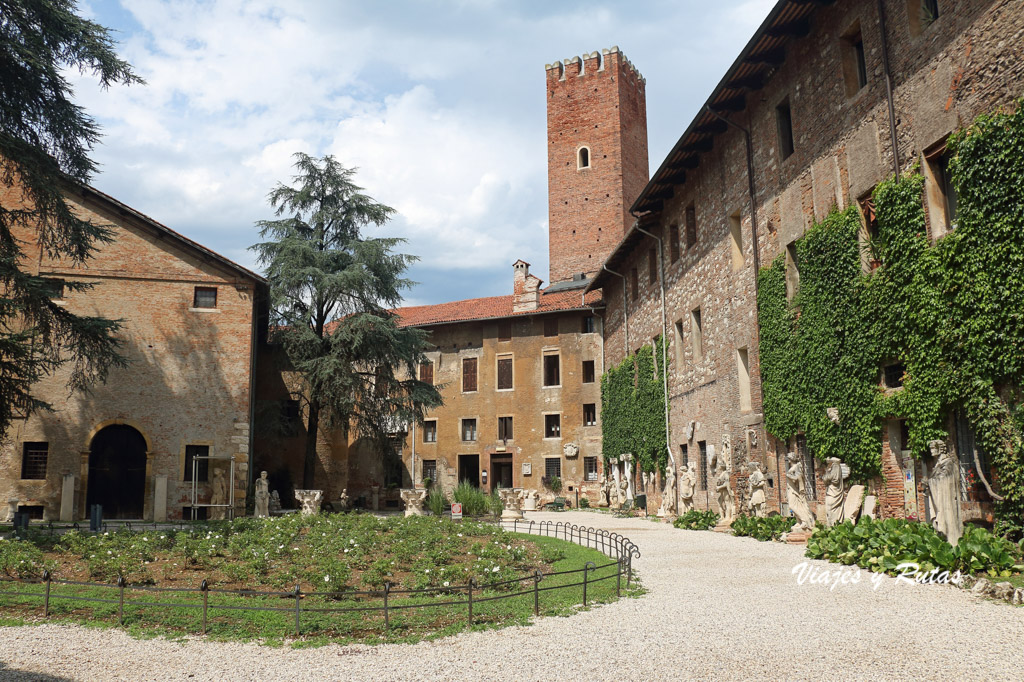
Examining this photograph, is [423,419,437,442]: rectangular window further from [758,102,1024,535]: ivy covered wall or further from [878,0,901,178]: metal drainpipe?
[878,0,901,178]: metal drainpipe

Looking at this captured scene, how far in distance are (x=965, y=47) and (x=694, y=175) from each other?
11068mm

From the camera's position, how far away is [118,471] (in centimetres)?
2328

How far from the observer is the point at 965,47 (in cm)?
1091

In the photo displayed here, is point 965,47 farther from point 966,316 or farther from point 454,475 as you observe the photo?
point 454,475

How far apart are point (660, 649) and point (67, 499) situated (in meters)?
21.0

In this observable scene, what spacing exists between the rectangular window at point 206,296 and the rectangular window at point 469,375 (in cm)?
1369

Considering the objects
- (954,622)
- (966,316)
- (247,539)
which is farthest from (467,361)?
(954,622)

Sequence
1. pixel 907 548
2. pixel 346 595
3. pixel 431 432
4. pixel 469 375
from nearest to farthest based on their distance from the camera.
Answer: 1. pixel 346 595
2. pixel 907 548
3. pixel 469 375
4. pixel 431 432

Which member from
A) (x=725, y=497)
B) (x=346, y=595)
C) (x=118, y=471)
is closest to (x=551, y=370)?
(x=725, y=497)

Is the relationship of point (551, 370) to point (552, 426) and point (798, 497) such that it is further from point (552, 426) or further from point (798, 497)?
point (798, 497)

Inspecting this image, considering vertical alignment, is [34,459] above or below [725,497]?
above

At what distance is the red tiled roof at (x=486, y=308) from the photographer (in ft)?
115

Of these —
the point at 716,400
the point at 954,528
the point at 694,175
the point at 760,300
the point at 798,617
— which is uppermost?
the point at 694,175

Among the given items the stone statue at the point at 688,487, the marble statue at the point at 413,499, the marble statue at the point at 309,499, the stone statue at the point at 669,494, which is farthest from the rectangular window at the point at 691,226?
the marble statue at the point at 309,499
